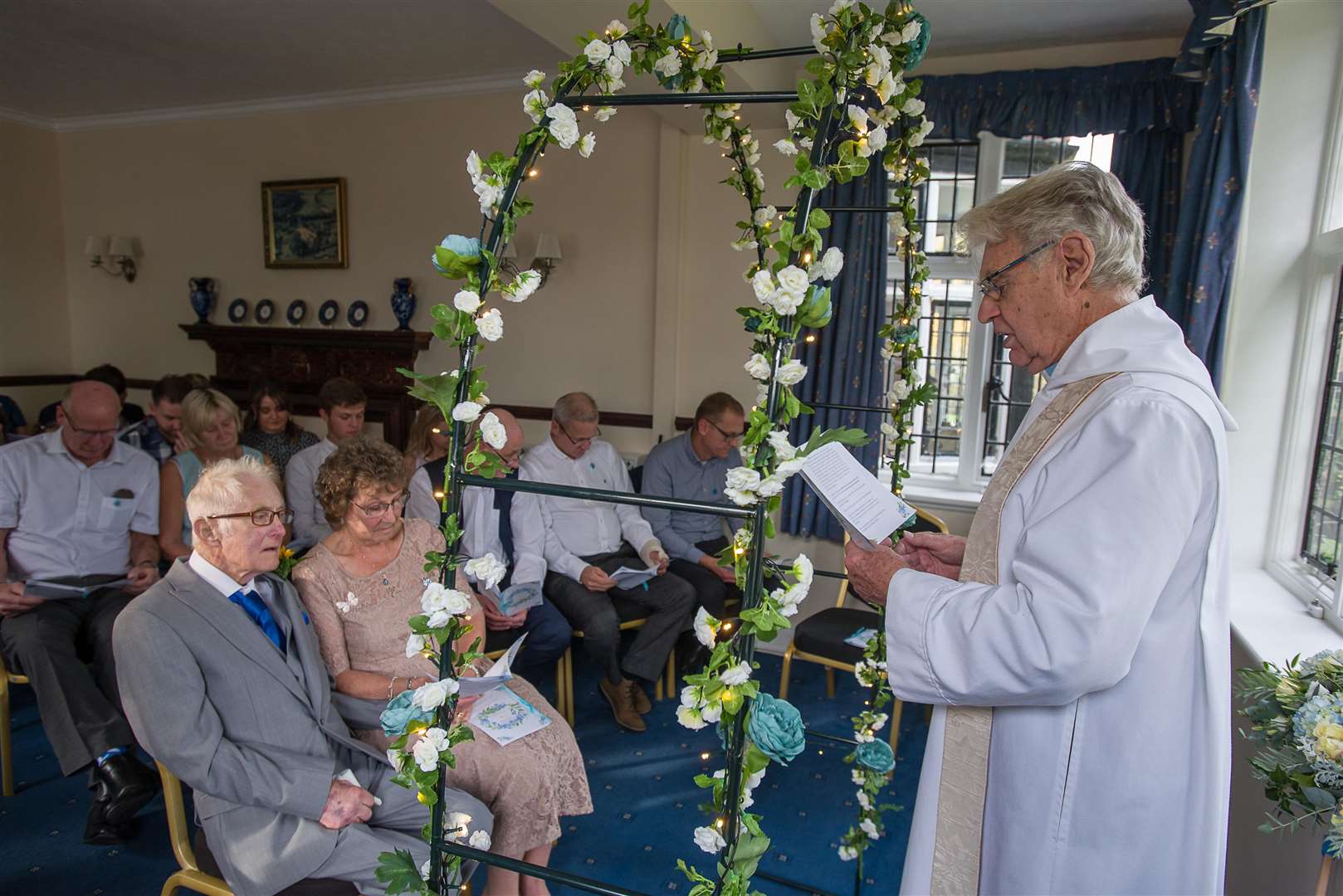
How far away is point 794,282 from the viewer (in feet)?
3.42

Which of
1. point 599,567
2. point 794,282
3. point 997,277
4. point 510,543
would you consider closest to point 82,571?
point 510,543

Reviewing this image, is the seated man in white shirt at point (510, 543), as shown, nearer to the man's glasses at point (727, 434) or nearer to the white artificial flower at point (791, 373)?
the man's glasses at point (727, 434)

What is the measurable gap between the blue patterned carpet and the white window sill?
1208 millimetres

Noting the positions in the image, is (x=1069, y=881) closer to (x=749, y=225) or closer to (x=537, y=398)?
(x=749, y=225)

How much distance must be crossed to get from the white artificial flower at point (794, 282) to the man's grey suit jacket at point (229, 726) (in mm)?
1365

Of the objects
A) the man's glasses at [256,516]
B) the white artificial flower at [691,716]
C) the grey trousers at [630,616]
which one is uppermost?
the man's glasses at [256,516]

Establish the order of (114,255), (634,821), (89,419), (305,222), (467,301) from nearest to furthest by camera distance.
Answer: (467,301), (634,821), (89,419), (305,222), (114,255)

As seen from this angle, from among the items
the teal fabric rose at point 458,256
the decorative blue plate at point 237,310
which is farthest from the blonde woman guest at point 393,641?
the decorative blue plate at point 237,310

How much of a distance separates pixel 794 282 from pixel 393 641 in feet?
5.25

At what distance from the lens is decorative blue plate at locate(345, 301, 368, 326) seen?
5.32m

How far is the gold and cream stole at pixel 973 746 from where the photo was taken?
1.29 meters

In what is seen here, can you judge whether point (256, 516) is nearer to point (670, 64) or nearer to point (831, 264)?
point (670, 64)

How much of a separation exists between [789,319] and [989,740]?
75 centimetres

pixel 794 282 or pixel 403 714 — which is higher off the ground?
pixel 794 282
